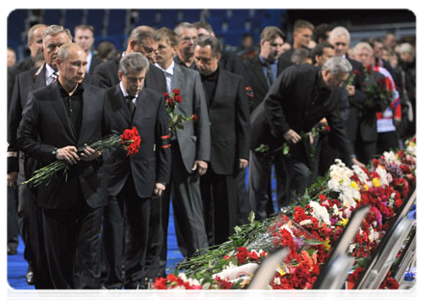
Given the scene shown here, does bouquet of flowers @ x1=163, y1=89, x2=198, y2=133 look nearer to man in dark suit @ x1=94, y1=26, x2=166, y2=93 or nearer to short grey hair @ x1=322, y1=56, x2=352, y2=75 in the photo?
man in dark suit @ x1=94, y1=26, x2=166, y2=93

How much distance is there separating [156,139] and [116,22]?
11036mm

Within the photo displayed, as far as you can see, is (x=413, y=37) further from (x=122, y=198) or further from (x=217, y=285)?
(x=217, y=285)

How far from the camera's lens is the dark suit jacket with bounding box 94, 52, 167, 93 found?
537 centimetres

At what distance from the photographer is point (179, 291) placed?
2344 mm

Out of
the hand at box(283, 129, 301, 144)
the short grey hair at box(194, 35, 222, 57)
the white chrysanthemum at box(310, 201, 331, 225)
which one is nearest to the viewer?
the white chrysanthemum at box(310, 201, 331, 225)

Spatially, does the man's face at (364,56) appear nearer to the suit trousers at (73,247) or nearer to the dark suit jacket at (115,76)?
the dark suit jacket at (115,76)

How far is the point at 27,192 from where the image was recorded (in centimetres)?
477

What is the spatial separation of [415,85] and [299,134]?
6.16 metres

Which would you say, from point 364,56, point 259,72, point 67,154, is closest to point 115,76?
point 67,154

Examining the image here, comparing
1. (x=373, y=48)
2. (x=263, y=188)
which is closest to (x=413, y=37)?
(x=373, y=48)

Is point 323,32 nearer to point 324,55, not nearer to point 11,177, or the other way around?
point 324,55

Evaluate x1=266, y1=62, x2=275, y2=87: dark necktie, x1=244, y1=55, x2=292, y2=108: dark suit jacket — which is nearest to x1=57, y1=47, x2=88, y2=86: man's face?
x1=244, y1=55, x2=292, y2=108: dark suit jacket

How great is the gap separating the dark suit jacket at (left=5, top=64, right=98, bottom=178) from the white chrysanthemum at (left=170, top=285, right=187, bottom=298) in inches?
99.5

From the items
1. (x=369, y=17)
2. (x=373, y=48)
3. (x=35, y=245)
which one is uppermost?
(x=369, y=17)
